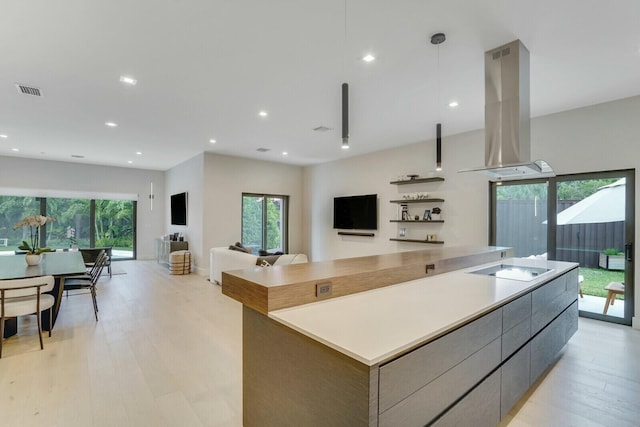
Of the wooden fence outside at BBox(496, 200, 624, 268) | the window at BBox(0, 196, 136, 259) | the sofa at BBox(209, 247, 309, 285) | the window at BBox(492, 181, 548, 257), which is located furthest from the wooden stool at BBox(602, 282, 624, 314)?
the window at BBox(0, 196, 136, 259)

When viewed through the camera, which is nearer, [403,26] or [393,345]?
[393,345]

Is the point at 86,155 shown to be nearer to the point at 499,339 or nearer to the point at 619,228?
the point at 499,339

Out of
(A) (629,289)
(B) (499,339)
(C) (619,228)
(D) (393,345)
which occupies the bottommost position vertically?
(A) (629,289)

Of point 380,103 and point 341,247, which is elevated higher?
point 380,103

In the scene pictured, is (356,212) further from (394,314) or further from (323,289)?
(394,314)

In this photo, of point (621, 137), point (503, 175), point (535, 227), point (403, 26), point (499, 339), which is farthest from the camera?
point (535, 227)

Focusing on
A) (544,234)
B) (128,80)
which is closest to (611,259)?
(544,234)

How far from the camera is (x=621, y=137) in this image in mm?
4098

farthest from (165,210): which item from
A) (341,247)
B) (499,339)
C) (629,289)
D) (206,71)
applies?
(629,289)

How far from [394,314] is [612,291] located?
4.55 metres

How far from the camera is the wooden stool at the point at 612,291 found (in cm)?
423

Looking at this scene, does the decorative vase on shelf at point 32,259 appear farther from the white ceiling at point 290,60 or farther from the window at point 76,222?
the window at point 76,222

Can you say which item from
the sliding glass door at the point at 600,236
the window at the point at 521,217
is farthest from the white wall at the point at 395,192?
the sliding glass door at the point at 600,236

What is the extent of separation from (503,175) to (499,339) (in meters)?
1.97
